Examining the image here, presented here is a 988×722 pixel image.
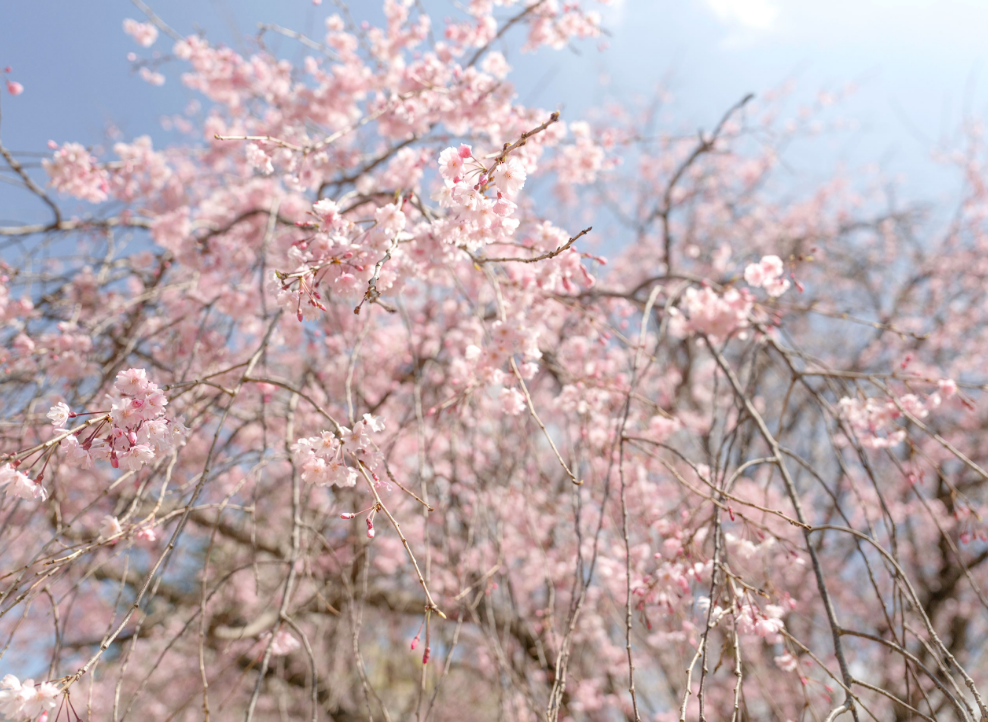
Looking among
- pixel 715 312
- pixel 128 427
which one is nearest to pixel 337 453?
pixel 128 427

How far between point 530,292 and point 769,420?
16.4 feet

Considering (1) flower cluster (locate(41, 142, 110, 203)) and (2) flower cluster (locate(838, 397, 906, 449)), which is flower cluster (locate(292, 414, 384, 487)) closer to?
(2) flower cluster (locate(838, 397, 906, 449))

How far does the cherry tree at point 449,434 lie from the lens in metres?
1.41

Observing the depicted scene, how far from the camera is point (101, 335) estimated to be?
2676 mm

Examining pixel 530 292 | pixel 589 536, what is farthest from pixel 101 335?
pixel 589 536

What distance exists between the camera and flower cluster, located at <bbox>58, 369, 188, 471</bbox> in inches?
46.9

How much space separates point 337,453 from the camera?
1283mm

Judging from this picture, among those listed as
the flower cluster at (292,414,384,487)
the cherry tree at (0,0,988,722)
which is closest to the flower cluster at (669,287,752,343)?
the cherry tree at (0,0,988,722)

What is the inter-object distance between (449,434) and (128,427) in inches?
57.5

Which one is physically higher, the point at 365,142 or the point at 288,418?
the point at 365,142

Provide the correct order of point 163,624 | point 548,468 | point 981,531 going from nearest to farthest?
point 981,531
point 163,624
point 548,468

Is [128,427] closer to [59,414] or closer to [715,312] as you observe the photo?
[59,414]

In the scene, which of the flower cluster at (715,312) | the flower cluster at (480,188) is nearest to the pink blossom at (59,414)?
the flower cluster at (480,188)

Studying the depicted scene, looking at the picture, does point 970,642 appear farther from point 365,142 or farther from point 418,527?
point 365,142
